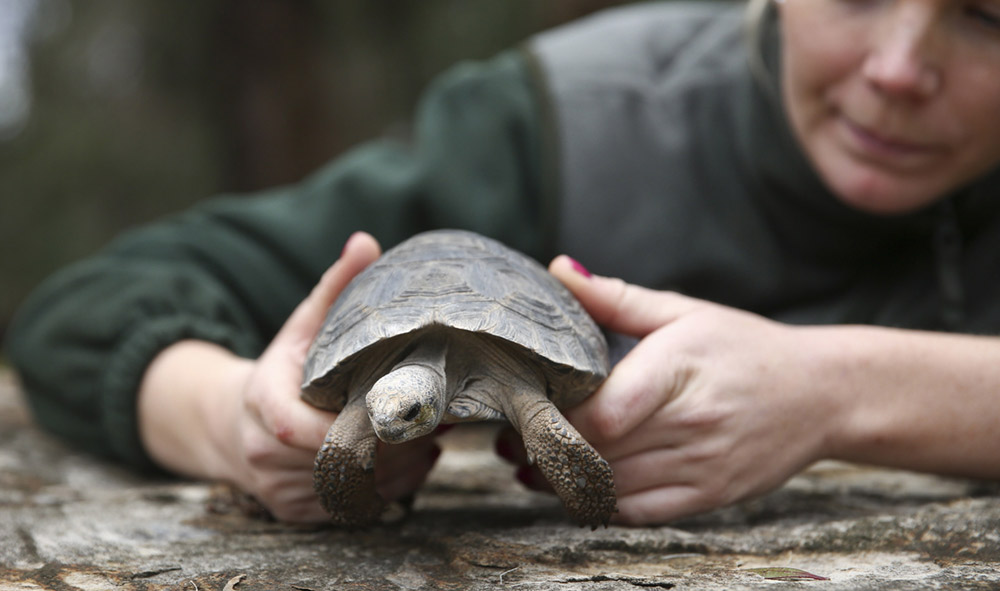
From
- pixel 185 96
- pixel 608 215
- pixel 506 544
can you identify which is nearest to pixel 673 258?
pixel 608 215

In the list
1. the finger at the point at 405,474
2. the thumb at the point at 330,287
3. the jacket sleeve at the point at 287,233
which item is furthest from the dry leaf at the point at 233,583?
the jacket sleeve at the point at 287,233

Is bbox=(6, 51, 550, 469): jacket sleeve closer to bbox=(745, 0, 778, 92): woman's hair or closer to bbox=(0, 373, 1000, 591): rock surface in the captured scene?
bbox=(0, 373, 1000, 591): rock surface

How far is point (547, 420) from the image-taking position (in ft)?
4.72

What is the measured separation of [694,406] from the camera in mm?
1611

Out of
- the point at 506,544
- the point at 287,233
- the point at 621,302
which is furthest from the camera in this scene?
the point at 287,233

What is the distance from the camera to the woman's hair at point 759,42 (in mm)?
2414

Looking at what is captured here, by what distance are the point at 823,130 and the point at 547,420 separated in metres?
1.29

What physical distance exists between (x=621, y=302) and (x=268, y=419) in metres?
0.73

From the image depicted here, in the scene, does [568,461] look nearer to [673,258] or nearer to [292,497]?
[292,497]

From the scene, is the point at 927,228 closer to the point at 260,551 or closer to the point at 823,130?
the point at 823,130

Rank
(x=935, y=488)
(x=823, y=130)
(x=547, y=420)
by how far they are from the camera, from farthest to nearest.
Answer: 1. (x=823, y=130)
2. (x=935, y=488)
3. (x=547, y=420)

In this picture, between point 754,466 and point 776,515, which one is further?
point 776,515

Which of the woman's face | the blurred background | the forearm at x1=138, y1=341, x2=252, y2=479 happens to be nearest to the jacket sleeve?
the forearm at x1=138, y1=341, x2=252, y2=479

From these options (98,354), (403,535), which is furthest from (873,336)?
(98,354)
